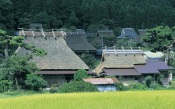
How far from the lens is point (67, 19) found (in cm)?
5406

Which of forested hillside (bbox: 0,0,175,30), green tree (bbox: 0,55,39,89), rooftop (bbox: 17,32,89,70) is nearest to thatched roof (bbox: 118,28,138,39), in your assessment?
forested hillside (bbox: 0,0,175,30)

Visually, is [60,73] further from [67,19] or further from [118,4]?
[118,4]

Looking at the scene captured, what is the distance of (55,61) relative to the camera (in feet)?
95.1

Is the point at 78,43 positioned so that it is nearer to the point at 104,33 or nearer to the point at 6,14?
the point at 104,33

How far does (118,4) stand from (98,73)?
97.4ft

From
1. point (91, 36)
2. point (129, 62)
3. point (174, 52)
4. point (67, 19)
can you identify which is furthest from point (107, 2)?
point (129, 62)

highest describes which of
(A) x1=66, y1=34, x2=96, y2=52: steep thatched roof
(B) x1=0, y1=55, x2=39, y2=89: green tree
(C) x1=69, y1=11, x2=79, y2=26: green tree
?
(C) x1=69, y1=11, x2=79, y2=26: green tree

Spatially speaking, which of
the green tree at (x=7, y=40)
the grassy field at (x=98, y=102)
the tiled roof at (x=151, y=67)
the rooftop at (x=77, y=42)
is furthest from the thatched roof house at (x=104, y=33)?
the grassy field at (x=98, y=102)

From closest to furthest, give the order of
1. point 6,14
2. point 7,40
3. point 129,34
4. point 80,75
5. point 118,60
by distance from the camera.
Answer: point 7,40 → point 80,75 → point 118,60 → point 6,14 → point 129,34

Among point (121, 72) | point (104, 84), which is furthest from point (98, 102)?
point (121, 72)

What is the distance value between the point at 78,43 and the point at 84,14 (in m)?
13.8

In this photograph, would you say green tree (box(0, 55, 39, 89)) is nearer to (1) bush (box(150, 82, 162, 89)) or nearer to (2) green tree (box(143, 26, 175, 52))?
(1) bush (box(150, 82, 162, 89))

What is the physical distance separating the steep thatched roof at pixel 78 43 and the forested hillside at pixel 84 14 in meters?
7.21

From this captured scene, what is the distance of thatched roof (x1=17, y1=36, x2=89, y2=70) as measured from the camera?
94.1 feet
